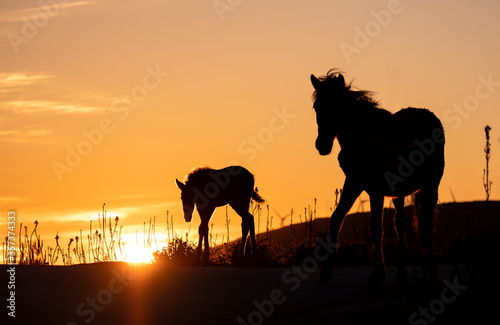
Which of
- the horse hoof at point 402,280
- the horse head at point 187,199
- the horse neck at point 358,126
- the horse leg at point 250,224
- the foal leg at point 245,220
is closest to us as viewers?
the horse neck at point 358,126

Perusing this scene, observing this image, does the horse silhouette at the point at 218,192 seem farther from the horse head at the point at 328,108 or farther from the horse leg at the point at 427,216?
the horse head at the point at 328,108

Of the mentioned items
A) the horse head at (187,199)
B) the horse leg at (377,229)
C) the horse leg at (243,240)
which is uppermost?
the horse head at (187,199)

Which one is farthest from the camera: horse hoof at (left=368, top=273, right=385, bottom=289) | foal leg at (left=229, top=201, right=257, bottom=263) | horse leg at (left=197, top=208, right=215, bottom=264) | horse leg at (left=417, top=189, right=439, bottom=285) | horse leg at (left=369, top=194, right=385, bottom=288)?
foal leg at (left=229, top=201, right=257, bottom=263)

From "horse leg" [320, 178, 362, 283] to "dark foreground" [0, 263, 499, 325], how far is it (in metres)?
0.19

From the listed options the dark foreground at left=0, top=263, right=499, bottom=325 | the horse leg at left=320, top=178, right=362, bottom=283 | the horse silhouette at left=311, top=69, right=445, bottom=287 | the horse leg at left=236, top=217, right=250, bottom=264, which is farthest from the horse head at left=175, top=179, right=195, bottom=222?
the horse leg at left=320, top=178, right=362, bottom=283

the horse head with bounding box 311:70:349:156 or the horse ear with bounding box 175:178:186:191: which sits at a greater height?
the horse ear with bounding box 175:178:186:191

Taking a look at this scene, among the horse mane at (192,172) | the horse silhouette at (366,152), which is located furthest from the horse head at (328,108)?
the horse mane at (192,172)

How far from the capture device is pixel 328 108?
381 inches

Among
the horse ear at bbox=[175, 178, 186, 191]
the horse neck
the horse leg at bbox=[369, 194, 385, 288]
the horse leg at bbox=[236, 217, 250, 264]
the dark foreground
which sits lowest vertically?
the dark foreground

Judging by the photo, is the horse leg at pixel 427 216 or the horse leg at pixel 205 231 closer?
the horse leg at pixel 427 216

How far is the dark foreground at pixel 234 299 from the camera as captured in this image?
7762 millimetres

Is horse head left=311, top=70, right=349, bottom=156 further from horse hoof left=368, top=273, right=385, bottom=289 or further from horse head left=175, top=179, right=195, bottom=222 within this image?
horse head left=175, top=179, right=195, bottom=222

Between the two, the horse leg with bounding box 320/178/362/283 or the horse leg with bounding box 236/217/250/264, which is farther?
the horse leg with bounding box 236/217/250/264

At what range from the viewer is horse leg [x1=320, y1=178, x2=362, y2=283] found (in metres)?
9.59
